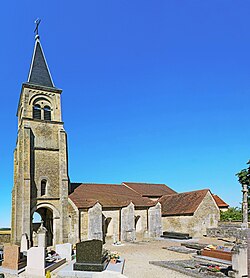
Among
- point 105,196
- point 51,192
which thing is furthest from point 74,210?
point 105,196

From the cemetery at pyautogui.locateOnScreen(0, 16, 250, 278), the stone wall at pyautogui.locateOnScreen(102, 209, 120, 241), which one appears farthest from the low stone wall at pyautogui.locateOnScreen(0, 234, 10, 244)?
the stone wall at pyautogui.locateOnScreen(102, 209, 120, 241)

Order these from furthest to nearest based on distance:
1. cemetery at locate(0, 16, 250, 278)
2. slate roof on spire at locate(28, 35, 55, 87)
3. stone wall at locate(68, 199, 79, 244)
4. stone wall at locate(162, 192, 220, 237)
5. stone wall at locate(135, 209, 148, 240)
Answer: stone wall at locate(135, 209, 148, 240), stone wall at locate(162, 192, 220, 237), slate roof on spire at locate(28, 35, 55, 87), stone wall at locate(68, 199, 79, 244), cemetery at locate(0, 16, 250, 278)

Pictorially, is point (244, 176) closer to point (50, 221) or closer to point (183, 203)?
point (183, 203)

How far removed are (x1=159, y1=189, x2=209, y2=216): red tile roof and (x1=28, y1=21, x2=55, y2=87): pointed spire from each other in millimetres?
19594

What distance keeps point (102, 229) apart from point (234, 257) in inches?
703

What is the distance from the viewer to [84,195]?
3062 cm

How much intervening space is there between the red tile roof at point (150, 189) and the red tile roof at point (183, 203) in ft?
6.98

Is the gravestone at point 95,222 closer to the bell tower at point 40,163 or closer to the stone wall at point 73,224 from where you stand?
the stone wall at point 73,224

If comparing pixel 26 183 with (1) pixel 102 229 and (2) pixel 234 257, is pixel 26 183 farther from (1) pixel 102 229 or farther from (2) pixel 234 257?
(2) pixel 234 257

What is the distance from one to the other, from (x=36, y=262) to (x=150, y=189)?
89.9 feet

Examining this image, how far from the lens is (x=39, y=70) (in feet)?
104

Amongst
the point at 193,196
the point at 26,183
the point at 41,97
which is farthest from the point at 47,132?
the point at 193,196

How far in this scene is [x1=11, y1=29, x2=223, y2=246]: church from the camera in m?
27.1

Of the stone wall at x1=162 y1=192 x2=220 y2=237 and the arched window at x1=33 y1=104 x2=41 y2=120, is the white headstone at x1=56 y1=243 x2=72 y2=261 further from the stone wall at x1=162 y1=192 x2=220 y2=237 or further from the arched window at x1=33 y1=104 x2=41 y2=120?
the stone wall at x1=162 y1=192 x2=220 y2=237
